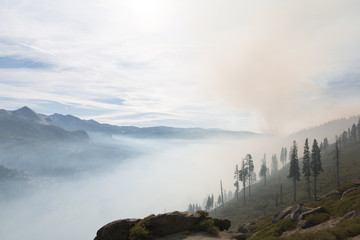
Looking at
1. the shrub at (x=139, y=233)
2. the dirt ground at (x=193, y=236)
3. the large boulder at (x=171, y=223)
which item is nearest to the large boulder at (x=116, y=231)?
the shrub at (x=139, y=233)

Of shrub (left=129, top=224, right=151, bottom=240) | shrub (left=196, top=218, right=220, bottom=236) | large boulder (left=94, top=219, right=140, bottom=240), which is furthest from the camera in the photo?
large boulder (left=94, top=219, right=140, bottom=240)

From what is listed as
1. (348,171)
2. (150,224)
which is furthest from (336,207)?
(348,171)

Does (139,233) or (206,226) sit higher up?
(139,233)

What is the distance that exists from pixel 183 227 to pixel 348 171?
359 feet

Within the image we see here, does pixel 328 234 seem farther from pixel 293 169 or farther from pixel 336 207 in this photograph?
pixel 293 169

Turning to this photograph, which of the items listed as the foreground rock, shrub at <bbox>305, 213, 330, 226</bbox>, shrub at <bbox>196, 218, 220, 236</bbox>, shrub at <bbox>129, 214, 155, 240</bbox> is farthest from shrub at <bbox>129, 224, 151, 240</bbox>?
shrub at <bbox>305, 213, 330, 226</bbox>

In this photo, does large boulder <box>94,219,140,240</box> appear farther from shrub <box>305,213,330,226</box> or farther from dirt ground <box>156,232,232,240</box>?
shrub <box>305,213,330,226</box>

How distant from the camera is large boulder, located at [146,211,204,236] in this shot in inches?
787

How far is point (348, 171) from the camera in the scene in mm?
99000

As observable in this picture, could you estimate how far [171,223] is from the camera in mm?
20281

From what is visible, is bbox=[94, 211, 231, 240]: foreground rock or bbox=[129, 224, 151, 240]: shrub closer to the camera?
bbox=[129, 224, 151, 240]: shrub

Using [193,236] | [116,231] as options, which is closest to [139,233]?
[116,231]

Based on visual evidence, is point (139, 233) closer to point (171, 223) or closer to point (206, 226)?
point (171, 223)

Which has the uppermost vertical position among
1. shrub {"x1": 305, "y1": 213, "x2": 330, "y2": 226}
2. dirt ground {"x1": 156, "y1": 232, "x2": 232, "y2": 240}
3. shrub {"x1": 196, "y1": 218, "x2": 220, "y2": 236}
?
shrub {"x1": 196, "y1": 218, "x2": 220, "y2": 236}
